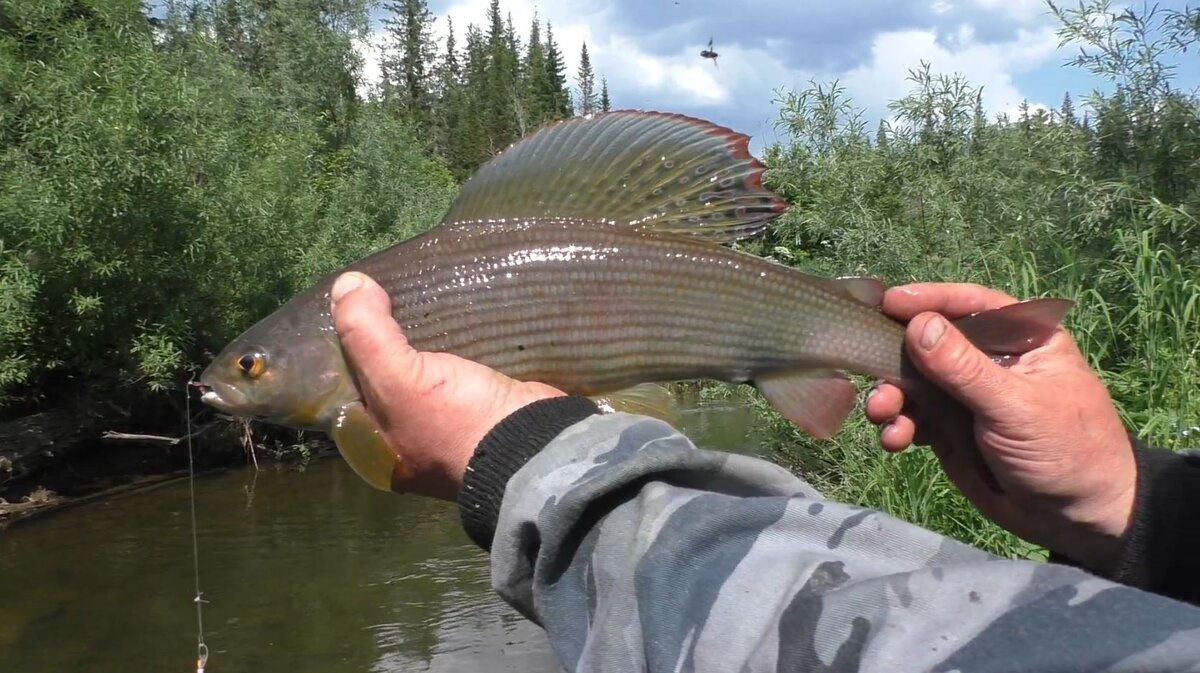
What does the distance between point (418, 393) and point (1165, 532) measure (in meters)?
1.96

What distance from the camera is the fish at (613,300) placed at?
2592mm

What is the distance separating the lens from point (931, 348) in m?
2.47

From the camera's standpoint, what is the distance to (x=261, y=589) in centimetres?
1127

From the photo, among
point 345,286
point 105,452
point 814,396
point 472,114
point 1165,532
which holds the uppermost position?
point 472,114

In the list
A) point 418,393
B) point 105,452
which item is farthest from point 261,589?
point 418,393

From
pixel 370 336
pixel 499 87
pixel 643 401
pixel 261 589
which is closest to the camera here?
pixel 370 336

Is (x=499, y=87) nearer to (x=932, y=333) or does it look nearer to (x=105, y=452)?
(x=105, y=452)

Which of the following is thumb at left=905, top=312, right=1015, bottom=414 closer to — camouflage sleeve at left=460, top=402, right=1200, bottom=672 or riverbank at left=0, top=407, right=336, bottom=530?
camouflage sleeve at left=460, top=402, right=1200, bottom=672

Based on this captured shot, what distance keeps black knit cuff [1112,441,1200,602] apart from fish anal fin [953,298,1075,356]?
42 cm

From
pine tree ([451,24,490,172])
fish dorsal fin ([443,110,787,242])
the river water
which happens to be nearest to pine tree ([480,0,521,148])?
pine tree ([451,24,490,172])

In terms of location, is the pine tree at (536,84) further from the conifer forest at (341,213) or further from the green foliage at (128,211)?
the green foliage at (128,211)

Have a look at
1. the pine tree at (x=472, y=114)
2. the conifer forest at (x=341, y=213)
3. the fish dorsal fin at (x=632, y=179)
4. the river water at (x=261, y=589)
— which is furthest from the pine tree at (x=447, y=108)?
the fish dorsal fin at (x=632, y=179)

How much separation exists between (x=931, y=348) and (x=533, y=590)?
1.46 metres

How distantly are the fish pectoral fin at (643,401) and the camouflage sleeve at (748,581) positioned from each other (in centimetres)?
83
